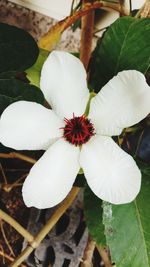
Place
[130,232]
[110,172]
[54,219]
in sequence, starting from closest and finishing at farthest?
[110,172], [130,232], [54,219]

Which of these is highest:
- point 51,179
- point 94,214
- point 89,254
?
point 51,179

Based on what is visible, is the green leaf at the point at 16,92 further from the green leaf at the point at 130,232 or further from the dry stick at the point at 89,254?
the dry stick at the point at 89,254

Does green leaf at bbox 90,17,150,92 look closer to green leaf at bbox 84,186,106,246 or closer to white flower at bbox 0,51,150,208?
Answer: white flower at bbox 0,51,150,208

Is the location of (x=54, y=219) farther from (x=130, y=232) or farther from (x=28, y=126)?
(x=28, y=126)

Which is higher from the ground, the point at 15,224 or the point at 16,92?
the point at 16,92

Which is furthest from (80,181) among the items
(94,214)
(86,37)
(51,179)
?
(86,37)

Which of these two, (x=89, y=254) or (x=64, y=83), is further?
(x=89, y=254)

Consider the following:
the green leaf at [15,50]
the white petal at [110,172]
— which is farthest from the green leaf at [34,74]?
the white petal at [110,172]
